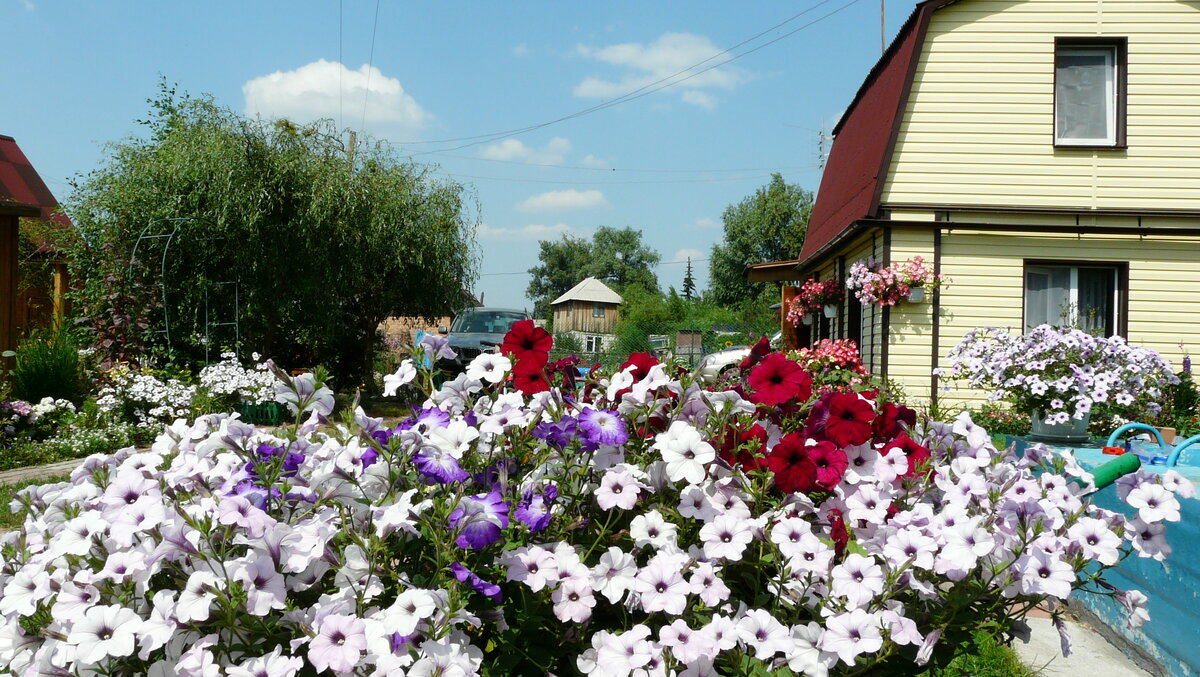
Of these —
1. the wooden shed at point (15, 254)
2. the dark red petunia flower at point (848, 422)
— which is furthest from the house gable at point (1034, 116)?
the wooden shed at point (15, 254)

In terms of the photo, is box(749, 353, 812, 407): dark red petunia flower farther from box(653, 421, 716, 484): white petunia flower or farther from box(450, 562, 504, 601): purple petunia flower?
box(450, 562, 504, 601): purple petunia flower

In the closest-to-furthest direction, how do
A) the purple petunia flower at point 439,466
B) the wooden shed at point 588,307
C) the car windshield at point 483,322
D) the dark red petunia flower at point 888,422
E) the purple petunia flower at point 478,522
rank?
1. the purple petunia flower at point 478,522
2. the purple petunia flower at point 439,466
3. the dark red petunia flower at point 888,422
4. the car windshield at point 483,322
5. the wooden shed at point 588,307

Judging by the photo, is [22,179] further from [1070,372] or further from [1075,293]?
[1075,293]

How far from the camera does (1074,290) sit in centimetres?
1062

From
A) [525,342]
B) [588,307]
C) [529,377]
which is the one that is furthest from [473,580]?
[588,307]

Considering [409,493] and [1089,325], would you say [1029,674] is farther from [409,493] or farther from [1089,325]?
[1089,325]

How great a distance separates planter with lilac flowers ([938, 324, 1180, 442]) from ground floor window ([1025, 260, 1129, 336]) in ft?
16.5

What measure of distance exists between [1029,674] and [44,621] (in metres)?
3.20

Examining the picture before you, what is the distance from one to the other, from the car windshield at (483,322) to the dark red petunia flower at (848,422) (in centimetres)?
1506

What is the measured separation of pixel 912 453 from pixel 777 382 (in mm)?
333

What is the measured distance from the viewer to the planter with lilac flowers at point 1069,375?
211 inches

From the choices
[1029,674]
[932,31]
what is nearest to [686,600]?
[1029,674]

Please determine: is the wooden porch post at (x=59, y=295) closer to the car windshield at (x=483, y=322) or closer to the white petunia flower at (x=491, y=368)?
the car windshield at (x=483, y=322)

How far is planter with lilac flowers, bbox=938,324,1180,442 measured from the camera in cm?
536
